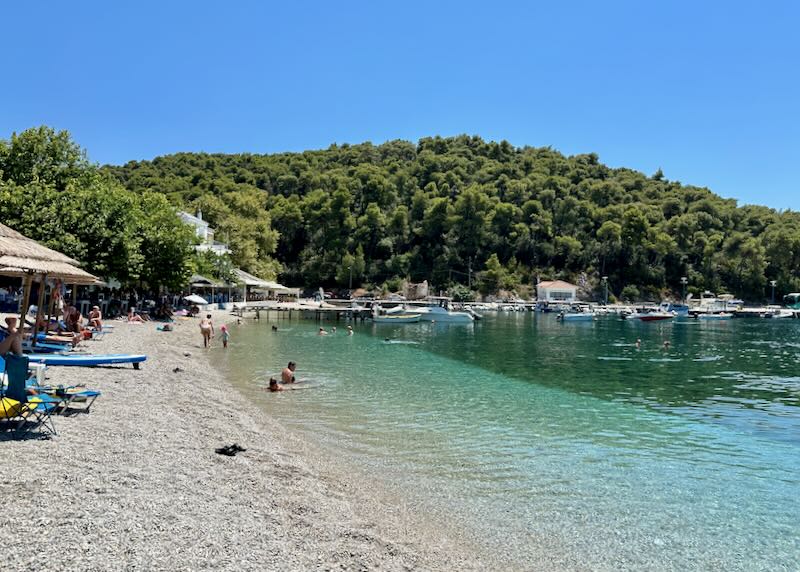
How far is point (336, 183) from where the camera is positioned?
119062mm

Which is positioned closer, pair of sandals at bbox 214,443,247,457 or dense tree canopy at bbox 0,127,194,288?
pair of sandals at bbox 214,443,247,457

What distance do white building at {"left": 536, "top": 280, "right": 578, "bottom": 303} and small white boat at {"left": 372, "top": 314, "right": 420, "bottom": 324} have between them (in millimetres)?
48578

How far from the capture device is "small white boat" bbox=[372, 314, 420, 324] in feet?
188

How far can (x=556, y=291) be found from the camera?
10200 cm

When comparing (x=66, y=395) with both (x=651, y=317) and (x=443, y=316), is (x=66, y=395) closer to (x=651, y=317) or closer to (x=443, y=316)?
(x=443, y=316)


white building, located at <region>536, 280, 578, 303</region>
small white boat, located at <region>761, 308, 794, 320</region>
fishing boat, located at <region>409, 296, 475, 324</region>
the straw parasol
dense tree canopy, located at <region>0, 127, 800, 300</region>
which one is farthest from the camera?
dense tree canopy, located at <region>0, 127, 800, 300</region>

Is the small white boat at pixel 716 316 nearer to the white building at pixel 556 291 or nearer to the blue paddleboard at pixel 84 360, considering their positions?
the white building at pixel 556 291

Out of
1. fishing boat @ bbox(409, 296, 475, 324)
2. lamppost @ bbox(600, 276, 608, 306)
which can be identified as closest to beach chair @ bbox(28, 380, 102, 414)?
fishing boat @ bbox(409, 296, 475, 324)

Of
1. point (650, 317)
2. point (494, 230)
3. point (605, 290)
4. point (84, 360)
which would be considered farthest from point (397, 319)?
point (605, 290)

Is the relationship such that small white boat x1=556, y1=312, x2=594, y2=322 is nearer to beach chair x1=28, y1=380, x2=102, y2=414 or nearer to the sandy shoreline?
the sandy shoreline

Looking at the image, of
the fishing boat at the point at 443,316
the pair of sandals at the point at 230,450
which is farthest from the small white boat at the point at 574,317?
the pair of sandals at the point at 230,450

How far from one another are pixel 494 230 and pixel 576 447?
3978 inches

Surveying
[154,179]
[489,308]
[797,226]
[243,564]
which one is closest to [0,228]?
[243,564]

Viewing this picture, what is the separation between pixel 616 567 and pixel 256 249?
7270cm
